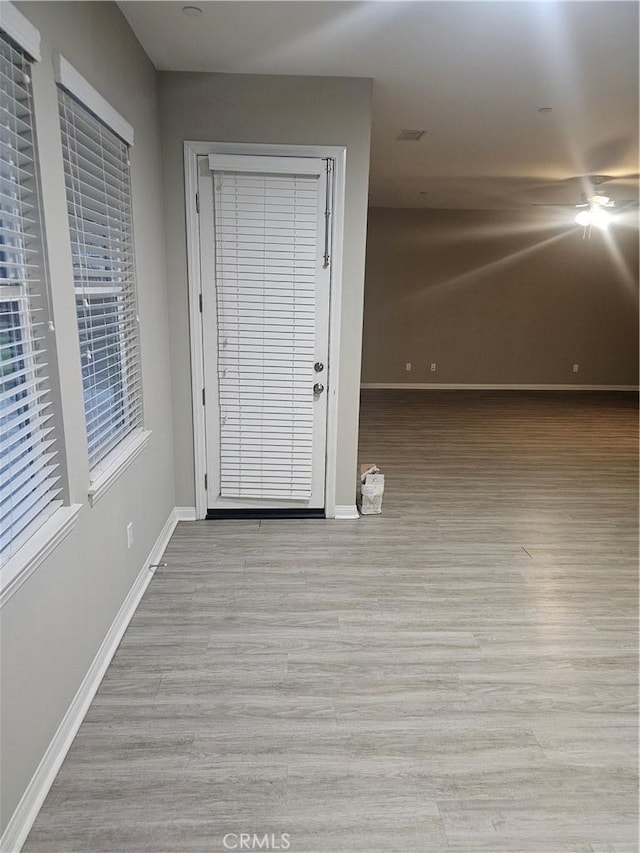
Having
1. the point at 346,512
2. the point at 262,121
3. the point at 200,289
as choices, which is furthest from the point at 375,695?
the point at 262,121

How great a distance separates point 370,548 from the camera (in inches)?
127

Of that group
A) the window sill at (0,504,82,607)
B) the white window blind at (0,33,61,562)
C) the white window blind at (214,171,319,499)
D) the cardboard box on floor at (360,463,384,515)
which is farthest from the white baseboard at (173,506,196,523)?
the white window blind at (0,33,61,562)

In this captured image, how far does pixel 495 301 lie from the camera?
795 cm

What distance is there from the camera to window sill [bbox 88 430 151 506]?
81.0 inches

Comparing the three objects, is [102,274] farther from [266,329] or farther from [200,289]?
[266,329]

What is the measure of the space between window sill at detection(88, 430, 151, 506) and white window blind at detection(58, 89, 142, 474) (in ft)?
0.11

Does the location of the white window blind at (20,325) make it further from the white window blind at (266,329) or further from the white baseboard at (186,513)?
the white baseboard at (186,513)

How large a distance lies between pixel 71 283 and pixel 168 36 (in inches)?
57.7

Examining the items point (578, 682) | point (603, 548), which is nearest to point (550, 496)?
point (603, 548)

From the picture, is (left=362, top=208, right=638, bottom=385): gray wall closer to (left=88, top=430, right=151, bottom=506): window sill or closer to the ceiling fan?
the ceiling fan

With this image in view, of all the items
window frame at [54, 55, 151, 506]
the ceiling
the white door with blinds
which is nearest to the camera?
window frame at [54, 55, 151, 506]

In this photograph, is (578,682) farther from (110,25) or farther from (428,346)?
(428,346)
